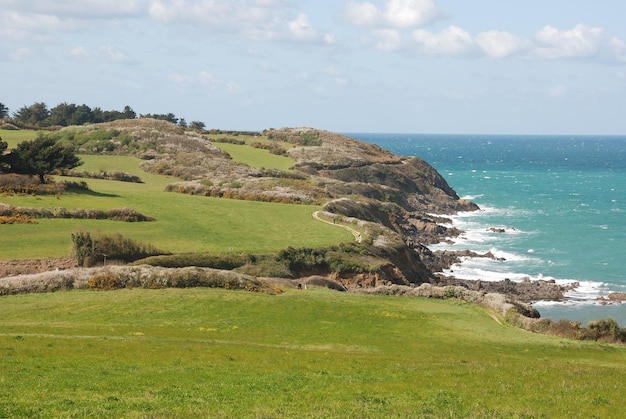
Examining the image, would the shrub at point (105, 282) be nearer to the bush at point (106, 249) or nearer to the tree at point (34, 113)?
the bush at point (106, 249)

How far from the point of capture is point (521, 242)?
92625mm

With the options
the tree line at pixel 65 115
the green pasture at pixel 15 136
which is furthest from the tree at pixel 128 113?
the green pasture at pixel 15 136

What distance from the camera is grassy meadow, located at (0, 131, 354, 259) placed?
4959cm

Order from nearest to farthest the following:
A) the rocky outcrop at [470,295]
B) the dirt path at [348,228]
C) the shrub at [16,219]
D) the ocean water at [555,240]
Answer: the rocky outcrop at [470,295] < the shrub at [16,219] < the dirt path at [348,228] < the ocean water at [555,240]

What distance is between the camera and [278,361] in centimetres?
2592

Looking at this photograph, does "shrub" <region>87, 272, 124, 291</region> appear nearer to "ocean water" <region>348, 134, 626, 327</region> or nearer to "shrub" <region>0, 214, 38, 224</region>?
"shrub" <region>0, 214, 38, 224</region>

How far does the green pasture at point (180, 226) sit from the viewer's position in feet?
163

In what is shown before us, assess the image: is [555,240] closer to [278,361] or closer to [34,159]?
[34,159]

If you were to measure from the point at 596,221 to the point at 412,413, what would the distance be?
10226cm

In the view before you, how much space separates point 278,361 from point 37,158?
149 ft

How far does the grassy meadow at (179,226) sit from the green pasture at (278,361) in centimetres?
1140

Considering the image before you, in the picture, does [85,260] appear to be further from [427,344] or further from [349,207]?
[349,207]

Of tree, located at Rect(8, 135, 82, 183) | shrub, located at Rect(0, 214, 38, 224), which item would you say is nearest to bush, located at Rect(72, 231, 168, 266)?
shrub, located at Rect(0, 214, 38, 224)

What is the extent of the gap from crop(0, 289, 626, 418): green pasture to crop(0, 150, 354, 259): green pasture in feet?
38.0
